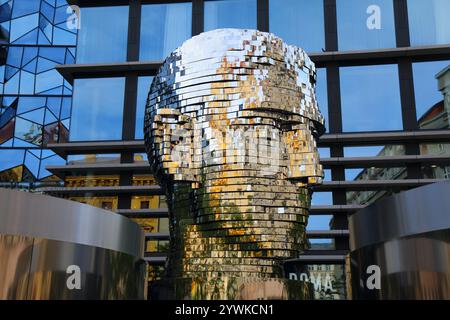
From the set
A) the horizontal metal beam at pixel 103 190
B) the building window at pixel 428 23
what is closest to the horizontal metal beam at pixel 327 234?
the horizontal metal beam at pixel 103 190

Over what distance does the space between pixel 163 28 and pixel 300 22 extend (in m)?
7.09

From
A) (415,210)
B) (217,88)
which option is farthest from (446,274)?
(217,88)

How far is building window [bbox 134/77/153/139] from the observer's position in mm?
27469

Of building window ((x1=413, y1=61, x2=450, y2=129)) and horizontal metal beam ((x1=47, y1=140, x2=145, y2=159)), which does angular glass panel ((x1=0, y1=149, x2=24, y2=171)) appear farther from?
building window ((x1=413, y1=61, x2=450, y2=129))

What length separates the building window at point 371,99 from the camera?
26422mm

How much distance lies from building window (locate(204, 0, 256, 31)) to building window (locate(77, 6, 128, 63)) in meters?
4.48

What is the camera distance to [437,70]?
26.8 m

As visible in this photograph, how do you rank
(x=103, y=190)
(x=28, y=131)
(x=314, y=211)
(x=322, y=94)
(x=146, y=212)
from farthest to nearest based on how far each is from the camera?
(x=28, y=131)
(x=103, y=190)
(x=146, y=212)
(x=322, y=94)
(x=314, y=211)

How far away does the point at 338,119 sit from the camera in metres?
26.6

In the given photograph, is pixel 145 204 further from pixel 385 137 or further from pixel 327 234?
pixel 385 137

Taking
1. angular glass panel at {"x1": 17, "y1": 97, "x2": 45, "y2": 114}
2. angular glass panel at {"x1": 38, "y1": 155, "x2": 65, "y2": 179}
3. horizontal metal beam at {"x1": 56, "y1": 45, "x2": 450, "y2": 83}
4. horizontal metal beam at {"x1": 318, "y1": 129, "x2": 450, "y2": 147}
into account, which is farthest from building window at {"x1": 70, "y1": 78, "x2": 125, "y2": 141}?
horizontal metal beam at {"x1": 318, "y1": 129, "x2": 450, "y2": 147}

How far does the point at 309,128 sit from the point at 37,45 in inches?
1155

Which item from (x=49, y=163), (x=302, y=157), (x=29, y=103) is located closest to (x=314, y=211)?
(x=49, y=163)

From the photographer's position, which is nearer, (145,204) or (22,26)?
(145,204)
